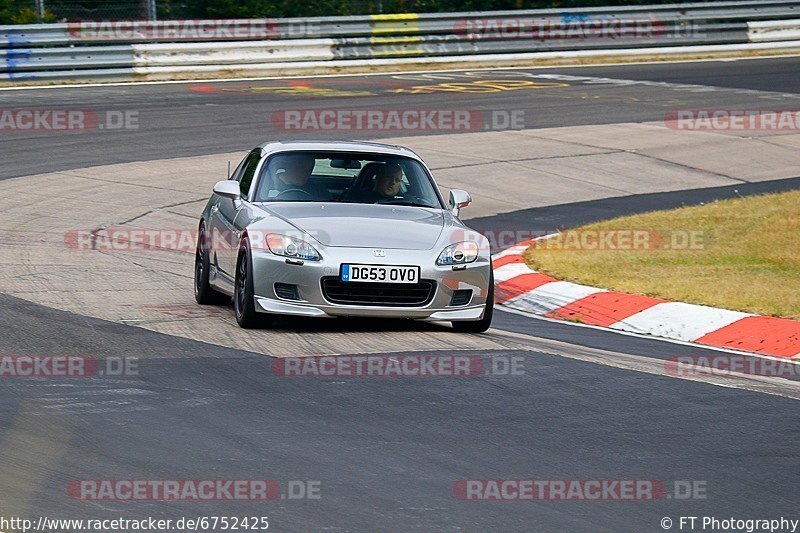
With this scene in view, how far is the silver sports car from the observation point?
30.7 feet

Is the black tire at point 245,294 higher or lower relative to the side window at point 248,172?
lower

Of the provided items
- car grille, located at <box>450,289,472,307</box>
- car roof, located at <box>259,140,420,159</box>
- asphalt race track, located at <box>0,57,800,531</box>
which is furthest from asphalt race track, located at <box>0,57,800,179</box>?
car grille, located at <box>450,289,472,307</box>

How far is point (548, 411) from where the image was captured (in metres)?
7.34

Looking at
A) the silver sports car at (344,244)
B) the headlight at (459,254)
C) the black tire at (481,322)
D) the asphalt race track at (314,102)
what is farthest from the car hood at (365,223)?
the asphalt race track at (314,102)

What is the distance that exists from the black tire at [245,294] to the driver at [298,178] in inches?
35.3

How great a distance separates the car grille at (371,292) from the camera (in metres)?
9.35

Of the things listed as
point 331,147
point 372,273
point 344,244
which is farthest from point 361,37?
point 372,273

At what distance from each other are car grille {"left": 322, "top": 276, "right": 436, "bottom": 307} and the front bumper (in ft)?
0.10

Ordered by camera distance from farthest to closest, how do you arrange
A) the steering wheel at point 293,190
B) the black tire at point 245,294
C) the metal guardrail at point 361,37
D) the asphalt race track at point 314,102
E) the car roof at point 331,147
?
the metal guardrail at point 361,37
the asphalt race track at point 314,102
the car roof at point 331,147
the steering wheel at point 293,190
the black tire at point 245,294

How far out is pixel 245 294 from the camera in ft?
31.3

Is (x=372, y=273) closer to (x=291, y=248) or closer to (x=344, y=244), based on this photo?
(x=344, y=244)

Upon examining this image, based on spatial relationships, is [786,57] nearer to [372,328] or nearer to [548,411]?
[372,328]

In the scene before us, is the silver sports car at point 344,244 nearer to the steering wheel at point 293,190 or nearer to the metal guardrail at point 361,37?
the steering wheel at point 293,190

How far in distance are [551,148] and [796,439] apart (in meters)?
14.6
